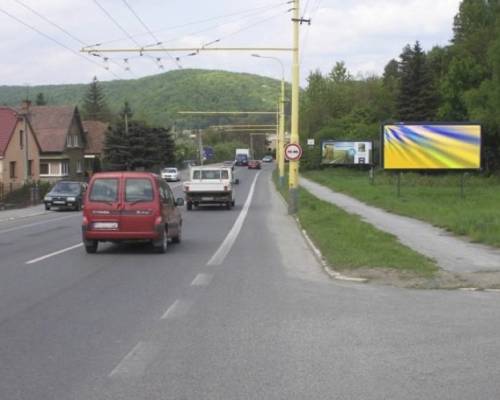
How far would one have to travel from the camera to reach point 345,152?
7588cm

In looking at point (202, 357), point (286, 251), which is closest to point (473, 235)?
point (286, 251)

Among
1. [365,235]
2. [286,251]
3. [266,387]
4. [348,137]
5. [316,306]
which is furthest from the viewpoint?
[348,137]

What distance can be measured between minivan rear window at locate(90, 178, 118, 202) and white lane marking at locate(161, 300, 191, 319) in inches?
250

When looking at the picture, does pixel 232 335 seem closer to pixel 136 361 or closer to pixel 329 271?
pixel 136 361

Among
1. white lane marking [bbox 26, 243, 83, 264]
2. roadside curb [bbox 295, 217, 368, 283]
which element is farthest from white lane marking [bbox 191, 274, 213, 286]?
white lane marking [bbox 26, 243, 83, 264]

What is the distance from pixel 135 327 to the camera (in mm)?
8008

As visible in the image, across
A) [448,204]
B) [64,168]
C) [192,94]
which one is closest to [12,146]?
[64,168]

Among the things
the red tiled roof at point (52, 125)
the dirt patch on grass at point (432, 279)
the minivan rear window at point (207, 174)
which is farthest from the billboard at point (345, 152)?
the dirt patch on grass at point (432, 279)

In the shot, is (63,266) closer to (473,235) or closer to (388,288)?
(388,288)

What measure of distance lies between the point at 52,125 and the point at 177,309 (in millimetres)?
66152

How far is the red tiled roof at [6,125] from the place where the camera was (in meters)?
54.8

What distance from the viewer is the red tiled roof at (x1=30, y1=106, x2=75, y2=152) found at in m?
70.8

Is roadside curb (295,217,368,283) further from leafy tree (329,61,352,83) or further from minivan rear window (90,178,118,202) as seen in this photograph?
leafy tree (329,61,352,83)

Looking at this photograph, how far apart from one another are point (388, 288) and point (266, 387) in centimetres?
556
